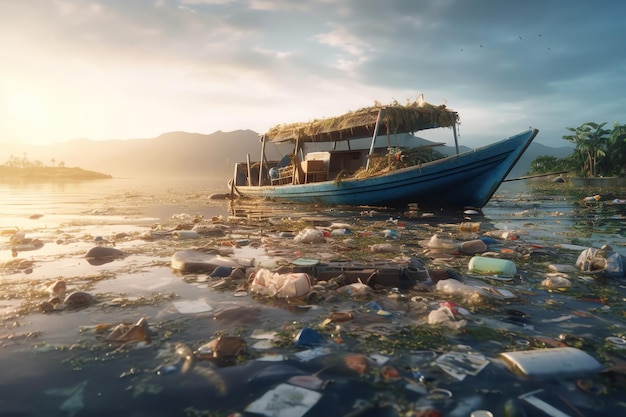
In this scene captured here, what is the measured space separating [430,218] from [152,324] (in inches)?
292

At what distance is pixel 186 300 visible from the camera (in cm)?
295

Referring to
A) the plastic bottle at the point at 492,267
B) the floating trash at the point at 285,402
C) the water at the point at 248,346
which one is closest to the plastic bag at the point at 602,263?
the water at the point at 248,346

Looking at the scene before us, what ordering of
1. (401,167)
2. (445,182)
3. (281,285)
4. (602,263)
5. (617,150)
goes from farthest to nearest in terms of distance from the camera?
1. (617,150)
2. (401,167)
3. (445,182)
4. (602,263)
5. (281,285)

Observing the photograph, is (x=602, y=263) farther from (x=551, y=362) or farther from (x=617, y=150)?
(x=617, y=150)

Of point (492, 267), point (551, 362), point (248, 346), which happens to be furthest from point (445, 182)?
point (248, 346)

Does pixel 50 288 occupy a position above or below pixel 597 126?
below

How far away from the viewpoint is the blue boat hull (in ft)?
30.0

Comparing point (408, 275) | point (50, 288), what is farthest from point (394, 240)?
point (50, 288)

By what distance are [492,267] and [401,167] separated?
6655 mm

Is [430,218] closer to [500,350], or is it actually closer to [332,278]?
[332,278]

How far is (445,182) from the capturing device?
9648 millimetres

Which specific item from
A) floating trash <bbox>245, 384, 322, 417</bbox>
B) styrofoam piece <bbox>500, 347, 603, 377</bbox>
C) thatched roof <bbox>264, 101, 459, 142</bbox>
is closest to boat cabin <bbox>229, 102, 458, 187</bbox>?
thatched roof <bbox>264, 101, 459, 142</bbox>

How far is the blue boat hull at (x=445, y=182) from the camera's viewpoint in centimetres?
916

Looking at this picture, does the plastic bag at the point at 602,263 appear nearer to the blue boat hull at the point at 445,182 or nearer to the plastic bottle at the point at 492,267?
the plastic bottle at the point at 492,267
